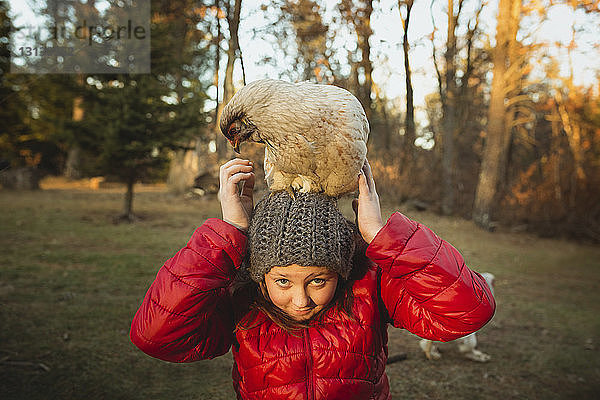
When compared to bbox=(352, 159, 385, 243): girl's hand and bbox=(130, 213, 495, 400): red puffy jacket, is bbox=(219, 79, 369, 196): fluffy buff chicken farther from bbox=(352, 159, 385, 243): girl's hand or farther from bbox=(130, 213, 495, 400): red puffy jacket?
bbox=(130, 213, 495, 400): red puffy jacket

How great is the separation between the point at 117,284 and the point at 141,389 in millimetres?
2914

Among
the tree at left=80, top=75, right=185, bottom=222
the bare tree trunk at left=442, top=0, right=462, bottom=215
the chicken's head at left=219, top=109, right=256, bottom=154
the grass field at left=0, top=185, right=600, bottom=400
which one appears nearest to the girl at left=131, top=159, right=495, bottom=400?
the chicken's head at left=219, top=109, right=256, bottom=154

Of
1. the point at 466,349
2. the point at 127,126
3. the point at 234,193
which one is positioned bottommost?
the point at 466,349

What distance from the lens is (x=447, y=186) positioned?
15367mm

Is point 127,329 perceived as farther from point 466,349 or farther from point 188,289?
point 466,349

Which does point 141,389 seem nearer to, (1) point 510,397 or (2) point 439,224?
(1) point 510,397

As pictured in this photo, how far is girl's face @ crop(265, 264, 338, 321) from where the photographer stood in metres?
1.67

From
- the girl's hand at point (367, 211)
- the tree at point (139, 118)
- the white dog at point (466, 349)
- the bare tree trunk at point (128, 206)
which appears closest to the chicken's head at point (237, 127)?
the girl's hand at point (367, 211)

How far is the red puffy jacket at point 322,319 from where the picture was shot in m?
1.66

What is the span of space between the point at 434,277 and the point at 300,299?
1.76 feet

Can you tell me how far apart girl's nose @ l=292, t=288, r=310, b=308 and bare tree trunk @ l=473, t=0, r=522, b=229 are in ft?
40.5

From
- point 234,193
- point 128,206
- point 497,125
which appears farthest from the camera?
point 497,125

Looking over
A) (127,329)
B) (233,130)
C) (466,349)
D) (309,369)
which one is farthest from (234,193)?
(466,349)

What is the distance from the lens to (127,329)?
4305 millimetres
